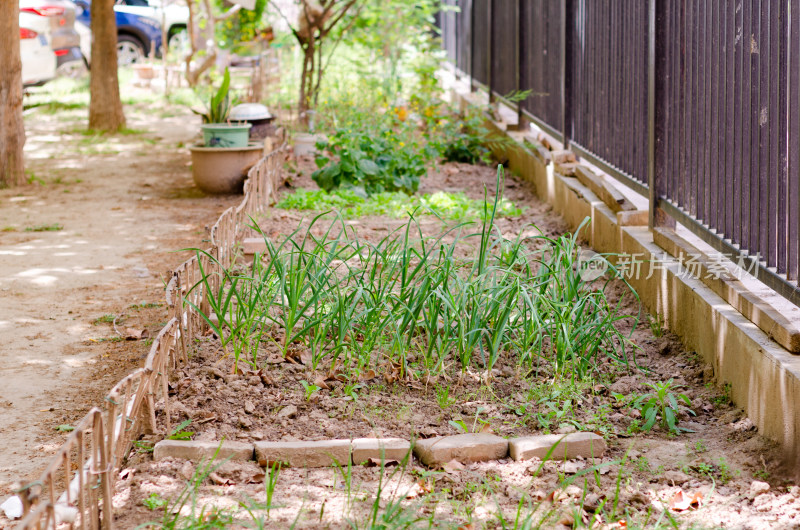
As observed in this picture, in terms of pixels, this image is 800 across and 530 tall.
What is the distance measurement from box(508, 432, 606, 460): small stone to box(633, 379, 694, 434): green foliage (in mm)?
307

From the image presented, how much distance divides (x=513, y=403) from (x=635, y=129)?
258cm

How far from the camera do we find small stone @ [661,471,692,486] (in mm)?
2896

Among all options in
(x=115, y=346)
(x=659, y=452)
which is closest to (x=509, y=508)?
(x=659, y=452)

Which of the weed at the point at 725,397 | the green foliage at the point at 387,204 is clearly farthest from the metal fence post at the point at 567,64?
the weed at the point at 725,397

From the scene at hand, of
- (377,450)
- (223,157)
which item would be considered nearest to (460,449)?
(377,450)

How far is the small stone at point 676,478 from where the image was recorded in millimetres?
2896

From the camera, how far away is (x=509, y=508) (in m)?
2.75

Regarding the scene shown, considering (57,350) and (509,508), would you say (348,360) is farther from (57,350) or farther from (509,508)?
(57,350)

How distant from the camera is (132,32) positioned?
21172 mm

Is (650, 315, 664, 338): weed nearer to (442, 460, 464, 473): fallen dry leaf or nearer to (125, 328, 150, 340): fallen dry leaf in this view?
(442, 460, 464, 473): fallen dry leaf

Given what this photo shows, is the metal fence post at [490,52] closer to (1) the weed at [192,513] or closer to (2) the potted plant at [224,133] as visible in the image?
(2) the potted plant at [224,133]

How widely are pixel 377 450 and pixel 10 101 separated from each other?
813 centimetres

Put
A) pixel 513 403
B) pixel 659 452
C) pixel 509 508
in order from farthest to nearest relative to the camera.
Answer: pixel 513 403 < pixel 659 452 < pixel 509 508

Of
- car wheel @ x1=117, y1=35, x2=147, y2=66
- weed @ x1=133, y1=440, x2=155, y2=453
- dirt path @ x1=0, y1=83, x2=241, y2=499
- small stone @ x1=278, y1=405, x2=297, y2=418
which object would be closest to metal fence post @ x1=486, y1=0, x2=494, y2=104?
dirt path @ x1=0, y1=83, x2=241, y2=499
